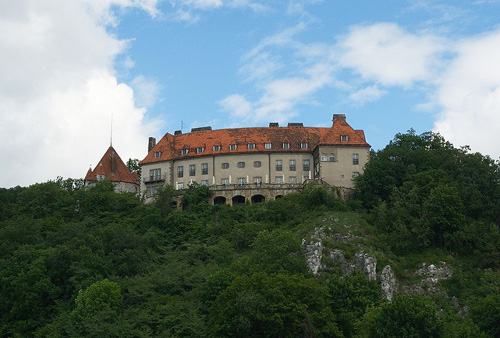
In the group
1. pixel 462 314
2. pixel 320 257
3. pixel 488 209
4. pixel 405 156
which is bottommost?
pixel 462 314

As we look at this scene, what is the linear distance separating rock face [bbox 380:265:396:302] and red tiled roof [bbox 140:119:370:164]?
985 inches

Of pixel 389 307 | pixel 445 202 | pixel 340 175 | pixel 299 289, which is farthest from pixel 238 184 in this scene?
pixel 389 307

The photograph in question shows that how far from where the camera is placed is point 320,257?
68.6m

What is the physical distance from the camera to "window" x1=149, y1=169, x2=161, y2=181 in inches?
3725

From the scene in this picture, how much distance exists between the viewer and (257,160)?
3590 inches

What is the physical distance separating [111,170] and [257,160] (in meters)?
22.8

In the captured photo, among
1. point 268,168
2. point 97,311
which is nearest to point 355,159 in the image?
point 268,168

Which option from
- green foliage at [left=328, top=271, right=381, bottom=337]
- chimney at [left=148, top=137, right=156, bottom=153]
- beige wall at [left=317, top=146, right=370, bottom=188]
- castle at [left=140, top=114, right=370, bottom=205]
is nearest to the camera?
green foliage at [left=328, top=271, right=381, bottom=337]

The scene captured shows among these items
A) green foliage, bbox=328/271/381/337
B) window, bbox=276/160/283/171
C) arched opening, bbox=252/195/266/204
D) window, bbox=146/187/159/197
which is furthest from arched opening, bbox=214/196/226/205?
green foliage, bbox=328/271/381/337

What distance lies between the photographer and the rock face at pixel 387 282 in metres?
64.7

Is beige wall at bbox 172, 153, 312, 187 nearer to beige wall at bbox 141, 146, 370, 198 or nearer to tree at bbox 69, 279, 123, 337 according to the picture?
beige wall at bbox 141, 146, 370, 198

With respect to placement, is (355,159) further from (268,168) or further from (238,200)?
(238,200)

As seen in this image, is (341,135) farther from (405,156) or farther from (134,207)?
(134,207)

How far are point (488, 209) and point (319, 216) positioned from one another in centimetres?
1727
